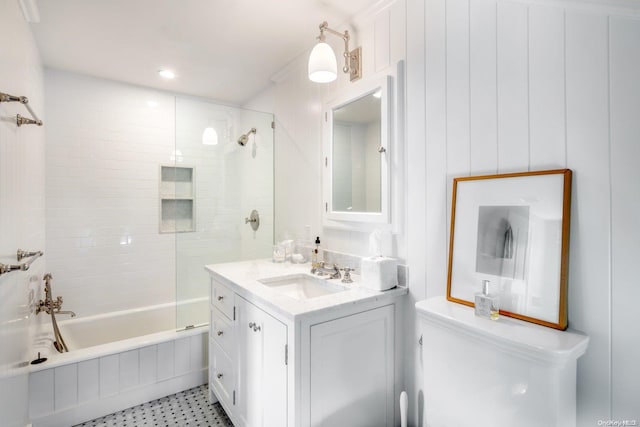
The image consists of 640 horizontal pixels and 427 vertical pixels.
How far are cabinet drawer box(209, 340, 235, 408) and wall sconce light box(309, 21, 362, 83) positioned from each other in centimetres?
173

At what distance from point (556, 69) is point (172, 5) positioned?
1954mm

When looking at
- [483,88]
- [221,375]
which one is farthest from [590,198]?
[221,375]

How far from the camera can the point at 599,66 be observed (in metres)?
0.92

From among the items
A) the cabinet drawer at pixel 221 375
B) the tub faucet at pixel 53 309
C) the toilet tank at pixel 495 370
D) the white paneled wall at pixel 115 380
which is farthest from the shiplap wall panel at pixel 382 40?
the tub faucet at pixel 53 309

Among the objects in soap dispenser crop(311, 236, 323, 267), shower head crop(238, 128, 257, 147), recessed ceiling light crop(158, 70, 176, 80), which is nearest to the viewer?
soap dispenser crop(311, 236, 323, 267)

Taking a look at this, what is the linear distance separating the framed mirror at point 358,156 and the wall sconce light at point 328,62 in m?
0.15

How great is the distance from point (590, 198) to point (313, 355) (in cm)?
110

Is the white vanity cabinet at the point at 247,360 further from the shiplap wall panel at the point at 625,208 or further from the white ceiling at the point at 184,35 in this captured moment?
the white ceiling at the point at 184,35

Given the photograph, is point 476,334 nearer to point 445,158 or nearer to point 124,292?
point 445,158

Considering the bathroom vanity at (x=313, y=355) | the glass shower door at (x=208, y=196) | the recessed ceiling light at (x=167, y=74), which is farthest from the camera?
the recessed ceiling light at (x=167, y=74)

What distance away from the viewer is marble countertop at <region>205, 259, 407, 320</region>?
125cm

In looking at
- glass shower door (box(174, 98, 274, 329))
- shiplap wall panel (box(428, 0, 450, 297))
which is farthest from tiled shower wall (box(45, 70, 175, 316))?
shiplap wall panel (box(428, 0, 450, 297))

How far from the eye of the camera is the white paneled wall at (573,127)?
88 centimetres

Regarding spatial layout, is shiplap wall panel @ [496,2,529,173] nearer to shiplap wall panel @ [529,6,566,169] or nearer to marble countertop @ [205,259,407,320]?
shiplap wall panel @ [529,6,566,169]
